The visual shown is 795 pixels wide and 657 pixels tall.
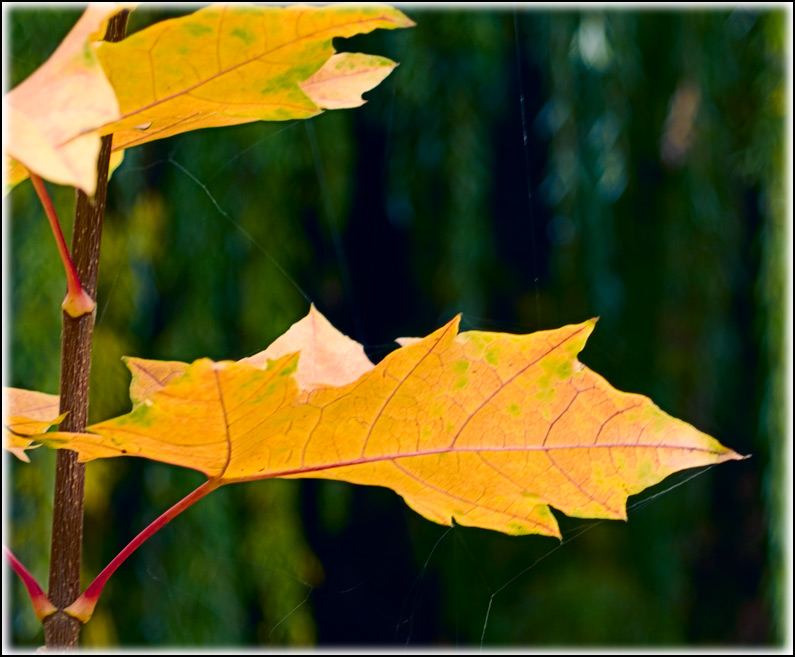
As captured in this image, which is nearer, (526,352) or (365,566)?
(526,352)

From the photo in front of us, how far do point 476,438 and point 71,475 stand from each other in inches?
5.0

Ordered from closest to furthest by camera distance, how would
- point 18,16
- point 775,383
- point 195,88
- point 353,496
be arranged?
point 195,88 → point 18,16 → point 775,383 → point 353,496

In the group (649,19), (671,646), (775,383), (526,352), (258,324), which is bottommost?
(671,646)

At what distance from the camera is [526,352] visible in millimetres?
203

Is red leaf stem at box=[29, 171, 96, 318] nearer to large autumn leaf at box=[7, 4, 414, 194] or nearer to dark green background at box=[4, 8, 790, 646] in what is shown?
large autumn leaf at box=[7, 4, 414, 194]

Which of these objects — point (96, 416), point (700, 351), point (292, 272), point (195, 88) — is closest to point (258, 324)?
point (292, 272)

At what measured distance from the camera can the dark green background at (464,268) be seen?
3.27ft

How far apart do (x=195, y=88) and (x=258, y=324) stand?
2.78 feet

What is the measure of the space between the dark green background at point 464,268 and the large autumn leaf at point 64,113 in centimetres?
82

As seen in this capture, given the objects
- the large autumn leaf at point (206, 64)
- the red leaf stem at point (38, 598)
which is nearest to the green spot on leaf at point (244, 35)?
the large autumn leaf at point (206, 64)

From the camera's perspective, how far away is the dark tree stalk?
223 mm

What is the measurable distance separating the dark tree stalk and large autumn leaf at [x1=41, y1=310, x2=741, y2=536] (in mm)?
26

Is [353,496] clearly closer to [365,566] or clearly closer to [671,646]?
[365,566]

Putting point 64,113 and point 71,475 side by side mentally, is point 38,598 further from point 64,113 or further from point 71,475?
point 64,113
